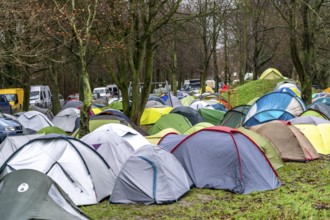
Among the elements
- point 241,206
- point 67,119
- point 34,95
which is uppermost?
point 34,95

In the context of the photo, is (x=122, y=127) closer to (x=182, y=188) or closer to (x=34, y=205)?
(x=182, y=188)

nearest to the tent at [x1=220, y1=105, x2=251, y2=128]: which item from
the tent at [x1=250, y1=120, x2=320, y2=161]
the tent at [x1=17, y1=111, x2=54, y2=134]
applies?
the tent at [x1=250, y1=120, x2=320, y2=161]

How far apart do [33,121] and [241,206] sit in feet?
42.2

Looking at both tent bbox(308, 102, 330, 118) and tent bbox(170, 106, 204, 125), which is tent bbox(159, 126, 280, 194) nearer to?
tent bbox(308, 102, 330, 118)

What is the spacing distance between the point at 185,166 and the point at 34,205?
5.05 metres

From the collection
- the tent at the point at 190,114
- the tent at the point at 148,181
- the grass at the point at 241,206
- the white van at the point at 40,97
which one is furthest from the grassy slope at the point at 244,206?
the white van at the point at 40,97

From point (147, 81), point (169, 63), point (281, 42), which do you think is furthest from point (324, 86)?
point (147, 81)

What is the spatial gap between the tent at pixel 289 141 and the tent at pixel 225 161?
2616 millimetres

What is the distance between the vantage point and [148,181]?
9.09m

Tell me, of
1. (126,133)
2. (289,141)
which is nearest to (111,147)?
(126,133)

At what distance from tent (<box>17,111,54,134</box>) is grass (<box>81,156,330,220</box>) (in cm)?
1072

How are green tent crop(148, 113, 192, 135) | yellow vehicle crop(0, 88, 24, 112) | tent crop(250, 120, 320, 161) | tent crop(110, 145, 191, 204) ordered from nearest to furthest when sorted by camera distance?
1. tent crop(110, 145, 191, 204)
2. tent crop(250, 120, 320, 161)
3. green tent crop(148, 113, 192, 135)
4. yellow vehicle crop(0, 88, 24, 112)

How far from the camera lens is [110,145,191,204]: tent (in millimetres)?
8977

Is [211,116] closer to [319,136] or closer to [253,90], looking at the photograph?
[319,136]
